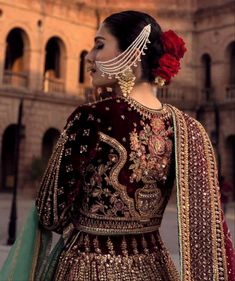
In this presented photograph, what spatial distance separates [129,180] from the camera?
7.59 feet

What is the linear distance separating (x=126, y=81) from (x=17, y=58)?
22566 millimetres

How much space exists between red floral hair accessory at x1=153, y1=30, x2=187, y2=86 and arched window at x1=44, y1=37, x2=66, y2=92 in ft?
66.1

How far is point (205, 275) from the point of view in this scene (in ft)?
7.29

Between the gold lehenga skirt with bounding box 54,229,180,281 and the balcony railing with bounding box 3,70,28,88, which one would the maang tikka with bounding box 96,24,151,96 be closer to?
the gold lehenga skirt with bounding box 54,229,180,281

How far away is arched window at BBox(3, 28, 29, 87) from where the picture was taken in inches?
834

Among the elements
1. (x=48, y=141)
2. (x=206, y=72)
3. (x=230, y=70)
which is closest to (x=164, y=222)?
(x=48, y=141)

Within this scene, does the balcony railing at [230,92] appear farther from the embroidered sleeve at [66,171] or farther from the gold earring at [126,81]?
the embroidered sleeve at [66,171]

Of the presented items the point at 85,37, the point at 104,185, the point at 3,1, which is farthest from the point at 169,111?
the point at 85,37

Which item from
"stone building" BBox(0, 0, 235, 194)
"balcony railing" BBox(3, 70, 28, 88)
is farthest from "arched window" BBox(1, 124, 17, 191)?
"balcony railing" BBox(3, 70, 28, 88)

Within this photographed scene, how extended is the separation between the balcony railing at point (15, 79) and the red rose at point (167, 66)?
19.1 meters

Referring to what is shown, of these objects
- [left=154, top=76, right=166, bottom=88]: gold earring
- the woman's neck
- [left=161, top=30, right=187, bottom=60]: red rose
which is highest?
[left=161, top=30, right=187, bottom=60]: red rose

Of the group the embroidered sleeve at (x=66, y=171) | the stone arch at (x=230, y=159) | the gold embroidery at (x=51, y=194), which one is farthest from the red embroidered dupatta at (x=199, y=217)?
the stone arch at (x=230, y=159)

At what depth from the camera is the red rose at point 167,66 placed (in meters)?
2.43

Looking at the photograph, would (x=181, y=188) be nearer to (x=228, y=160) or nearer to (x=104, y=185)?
(x=104, y=185)
